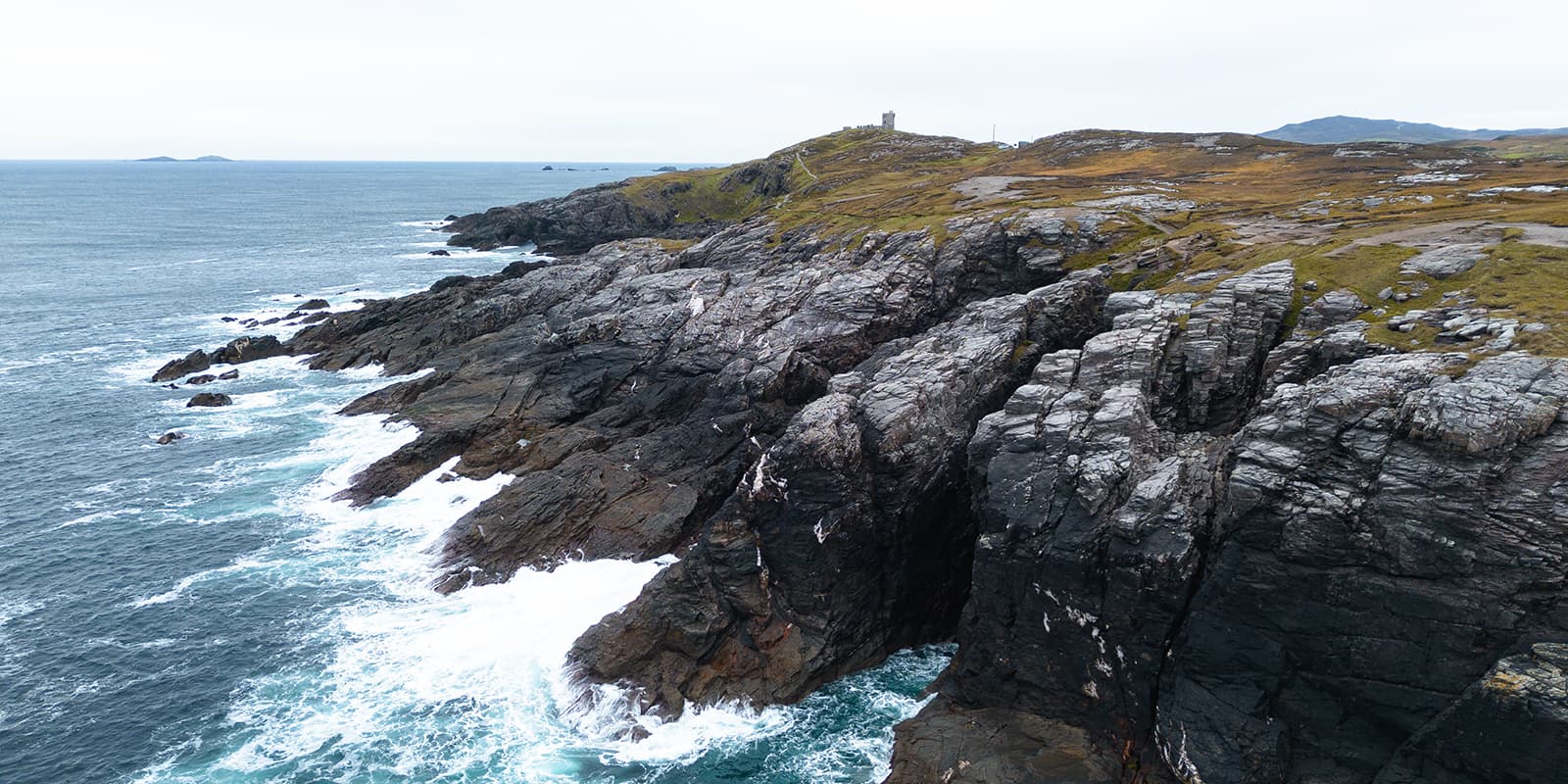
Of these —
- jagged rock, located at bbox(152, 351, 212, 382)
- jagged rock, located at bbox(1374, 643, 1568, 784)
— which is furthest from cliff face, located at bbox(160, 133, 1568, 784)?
jagged rock, located at bbox(152, 351, 212, 382)

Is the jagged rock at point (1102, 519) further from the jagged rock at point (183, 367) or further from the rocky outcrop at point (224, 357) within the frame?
the jagged rock at point (183, 367)

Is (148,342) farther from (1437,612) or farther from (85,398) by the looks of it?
(1437,612)

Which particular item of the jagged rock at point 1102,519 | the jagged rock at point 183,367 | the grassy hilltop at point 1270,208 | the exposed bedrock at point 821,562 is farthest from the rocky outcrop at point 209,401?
the jagged rock at point 1102,519

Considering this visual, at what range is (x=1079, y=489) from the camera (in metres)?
32.1

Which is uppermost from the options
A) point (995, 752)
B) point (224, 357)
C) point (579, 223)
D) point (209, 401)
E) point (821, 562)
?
point (579, 223)

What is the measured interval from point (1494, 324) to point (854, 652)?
2862cm

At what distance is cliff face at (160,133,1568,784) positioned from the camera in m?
25.7

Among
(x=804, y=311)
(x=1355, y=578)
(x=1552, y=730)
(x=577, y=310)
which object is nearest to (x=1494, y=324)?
(x=1355, y=578)

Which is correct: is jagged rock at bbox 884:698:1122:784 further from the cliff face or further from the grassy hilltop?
the grassy hilltop

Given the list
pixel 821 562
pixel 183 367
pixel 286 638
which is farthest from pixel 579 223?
pixel 821 562

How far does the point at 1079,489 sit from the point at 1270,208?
40.0m

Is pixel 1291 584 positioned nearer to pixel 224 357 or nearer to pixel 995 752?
pixel 995 752

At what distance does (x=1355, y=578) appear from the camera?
26578 mm

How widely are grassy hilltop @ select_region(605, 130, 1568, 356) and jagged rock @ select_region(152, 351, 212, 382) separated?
204ft
